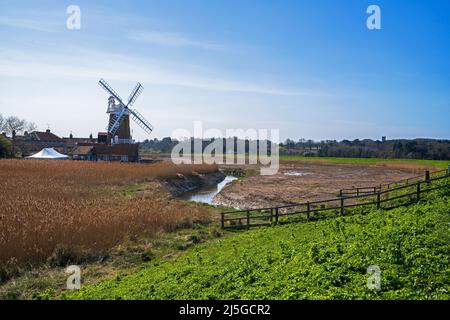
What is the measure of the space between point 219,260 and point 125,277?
127 inches

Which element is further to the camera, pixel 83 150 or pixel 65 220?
pixel 83 150

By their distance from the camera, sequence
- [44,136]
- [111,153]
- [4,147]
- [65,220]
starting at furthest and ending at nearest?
1. [44,136]
2. [111,153]
3. [4,147]
4. [65,220]

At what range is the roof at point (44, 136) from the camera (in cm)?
9722

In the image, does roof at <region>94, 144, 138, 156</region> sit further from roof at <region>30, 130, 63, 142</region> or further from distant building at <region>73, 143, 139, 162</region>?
roof at <region>30, 130, 63, 142</region>

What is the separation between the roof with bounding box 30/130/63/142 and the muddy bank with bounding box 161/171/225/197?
217 feet

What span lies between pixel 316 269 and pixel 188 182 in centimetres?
3662

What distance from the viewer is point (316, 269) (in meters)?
8.34

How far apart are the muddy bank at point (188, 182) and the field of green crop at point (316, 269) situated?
81.1ft

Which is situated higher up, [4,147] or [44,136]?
[44,136]

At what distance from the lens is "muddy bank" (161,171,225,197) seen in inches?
1515

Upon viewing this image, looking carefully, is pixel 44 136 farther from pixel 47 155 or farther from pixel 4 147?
pixel 47 155

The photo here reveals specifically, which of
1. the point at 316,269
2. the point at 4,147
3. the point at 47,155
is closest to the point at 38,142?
the point at 4,147

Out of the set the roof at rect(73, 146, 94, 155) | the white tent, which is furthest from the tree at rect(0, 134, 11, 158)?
the roof at rect(73, 146, 94, 155)
